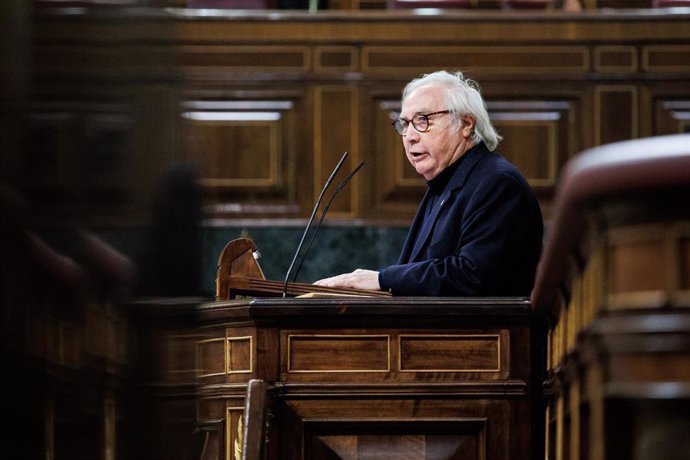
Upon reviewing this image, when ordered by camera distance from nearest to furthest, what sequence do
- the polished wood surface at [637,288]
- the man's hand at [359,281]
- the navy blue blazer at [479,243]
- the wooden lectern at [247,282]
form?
1. the polished wood surface at [637,288]
2. the wooden lectern at [247,282]
3. the navy blue blazer at [479,243]
4. the man's hand at [359,281]

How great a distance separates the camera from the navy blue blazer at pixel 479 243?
12.1 ft

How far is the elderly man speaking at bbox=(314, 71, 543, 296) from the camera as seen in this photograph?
3.72 meters

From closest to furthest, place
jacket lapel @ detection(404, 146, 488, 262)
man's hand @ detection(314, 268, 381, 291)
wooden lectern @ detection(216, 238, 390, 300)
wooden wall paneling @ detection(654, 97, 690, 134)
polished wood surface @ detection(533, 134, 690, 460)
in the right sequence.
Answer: polished wood surface @ detection(533, 134, 690, 460) → wooden lectern @ detection(216, 238, 390, 300) → man's hand @ detection(314, 268, 381, 291) → jacket lapel @ detection(404, 146, 488, 262) → wooden wall paneling @ detection(654, 97, 690, 134)

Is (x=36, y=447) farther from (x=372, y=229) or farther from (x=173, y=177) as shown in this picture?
(x=372, y=229)

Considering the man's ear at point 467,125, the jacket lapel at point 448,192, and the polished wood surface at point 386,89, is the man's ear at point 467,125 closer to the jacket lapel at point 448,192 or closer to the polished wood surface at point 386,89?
the jacket lapel at point 448,192

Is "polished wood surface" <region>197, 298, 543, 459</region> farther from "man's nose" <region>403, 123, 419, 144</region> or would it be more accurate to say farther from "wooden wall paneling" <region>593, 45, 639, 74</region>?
"wooden wall paneling" <region>593, 45, 639, 74</region>

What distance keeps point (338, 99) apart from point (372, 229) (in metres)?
0.64

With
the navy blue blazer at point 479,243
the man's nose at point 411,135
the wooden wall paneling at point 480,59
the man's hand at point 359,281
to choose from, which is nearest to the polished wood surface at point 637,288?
the navy blue blazer at point 479,243

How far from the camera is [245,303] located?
317 cm

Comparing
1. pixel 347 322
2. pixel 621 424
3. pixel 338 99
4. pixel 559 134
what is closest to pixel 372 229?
Result: pixel 338 99

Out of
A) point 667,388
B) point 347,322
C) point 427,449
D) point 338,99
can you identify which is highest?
point 338,99

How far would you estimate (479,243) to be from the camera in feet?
12.3

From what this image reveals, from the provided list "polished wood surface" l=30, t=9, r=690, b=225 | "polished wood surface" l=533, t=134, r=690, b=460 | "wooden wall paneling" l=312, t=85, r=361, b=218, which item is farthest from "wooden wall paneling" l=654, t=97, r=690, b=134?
"polished wood surface" l=533, t=134, r=690, b=460

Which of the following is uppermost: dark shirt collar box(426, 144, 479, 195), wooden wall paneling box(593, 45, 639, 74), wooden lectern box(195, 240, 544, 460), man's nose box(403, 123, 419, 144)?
wooden wall paneling box(593, 45, 639, 74)
